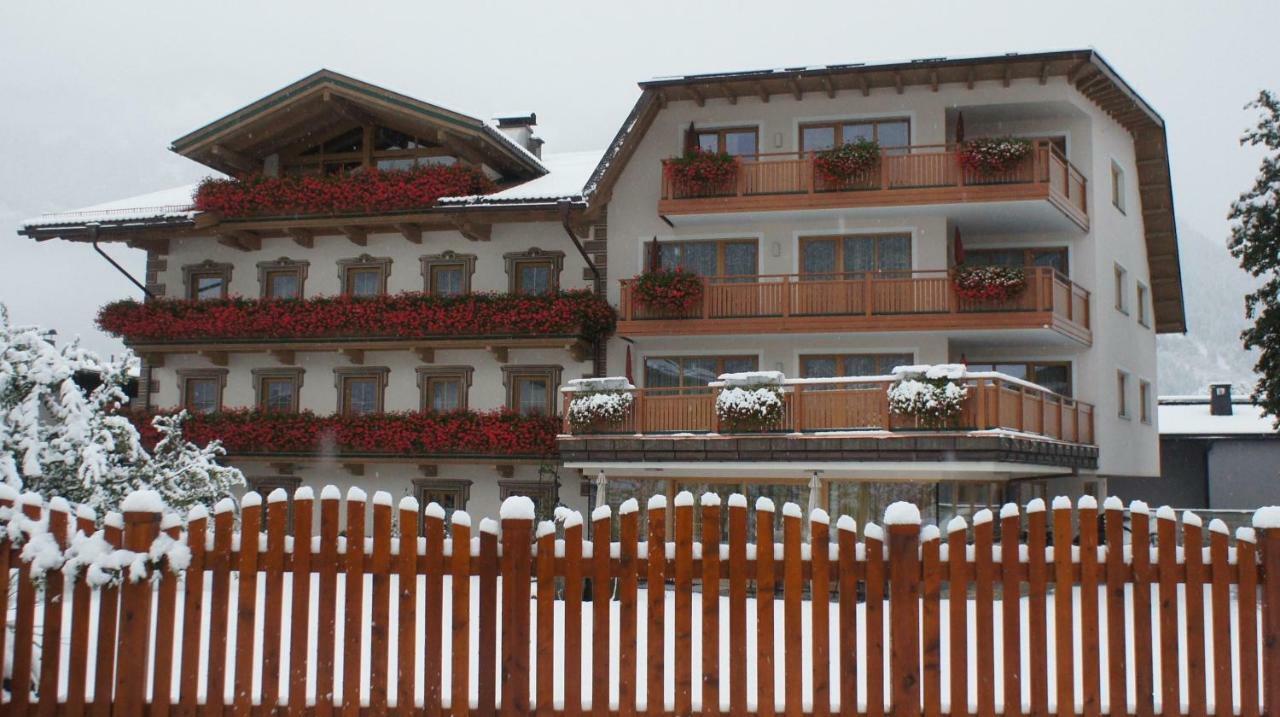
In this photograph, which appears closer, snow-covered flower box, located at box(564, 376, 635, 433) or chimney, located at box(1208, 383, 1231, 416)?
snow-covered flower box, located at box(564, 376, 635, 433)

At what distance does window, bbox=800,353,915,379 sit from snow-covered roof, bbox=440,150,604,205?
20.8 feet

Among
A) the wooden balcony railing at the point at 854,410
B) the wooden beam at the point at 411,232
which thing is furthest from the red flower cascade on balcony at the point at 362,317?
the wooden balcony railing at the point at 854,410

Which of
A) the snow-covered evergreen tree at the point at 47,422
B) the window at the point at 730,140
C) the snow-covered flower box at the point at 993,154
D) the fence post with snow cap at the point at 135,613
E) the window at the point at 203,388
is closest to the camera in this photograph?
the fence post with snow cap at the point at 135,613

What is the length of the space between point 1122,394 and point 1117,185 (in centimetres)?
511

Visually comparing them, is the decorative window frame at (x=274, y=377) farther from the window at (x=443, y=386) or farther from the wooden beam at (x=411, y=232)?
the wooden beam at (x=411, y=232)

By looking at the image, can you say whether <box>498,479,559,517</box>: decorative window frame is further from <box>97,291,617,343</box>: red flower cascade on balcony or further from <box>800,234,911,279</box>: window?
<box>800,234,911,279</box>: window

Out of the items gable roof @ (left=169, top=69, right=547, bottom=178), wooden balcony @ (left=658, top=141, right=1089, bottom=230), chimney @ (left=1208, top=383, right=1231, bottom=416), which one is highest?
gable roof @ (left=169, top=69, right=547, bottom=178)

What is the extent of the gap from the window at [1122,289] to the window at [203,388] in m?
22.2

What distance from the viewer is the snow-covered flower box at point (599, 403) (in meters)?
24.9

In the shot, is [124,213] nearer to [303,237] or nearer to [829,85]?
[303,237]

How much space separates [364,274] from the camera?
3105 cm

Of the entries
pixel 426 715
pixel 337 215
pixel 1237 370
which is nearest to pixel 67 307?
pixel 337 215

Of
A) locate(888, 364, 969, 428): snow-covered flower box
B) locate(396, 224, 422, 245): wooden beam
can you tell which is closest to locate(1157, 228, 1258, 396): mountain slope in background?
locate(396, 224, 422, 245): wooden beam

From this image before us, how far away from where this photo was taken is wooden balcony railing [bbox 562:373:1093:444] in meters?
22.1
